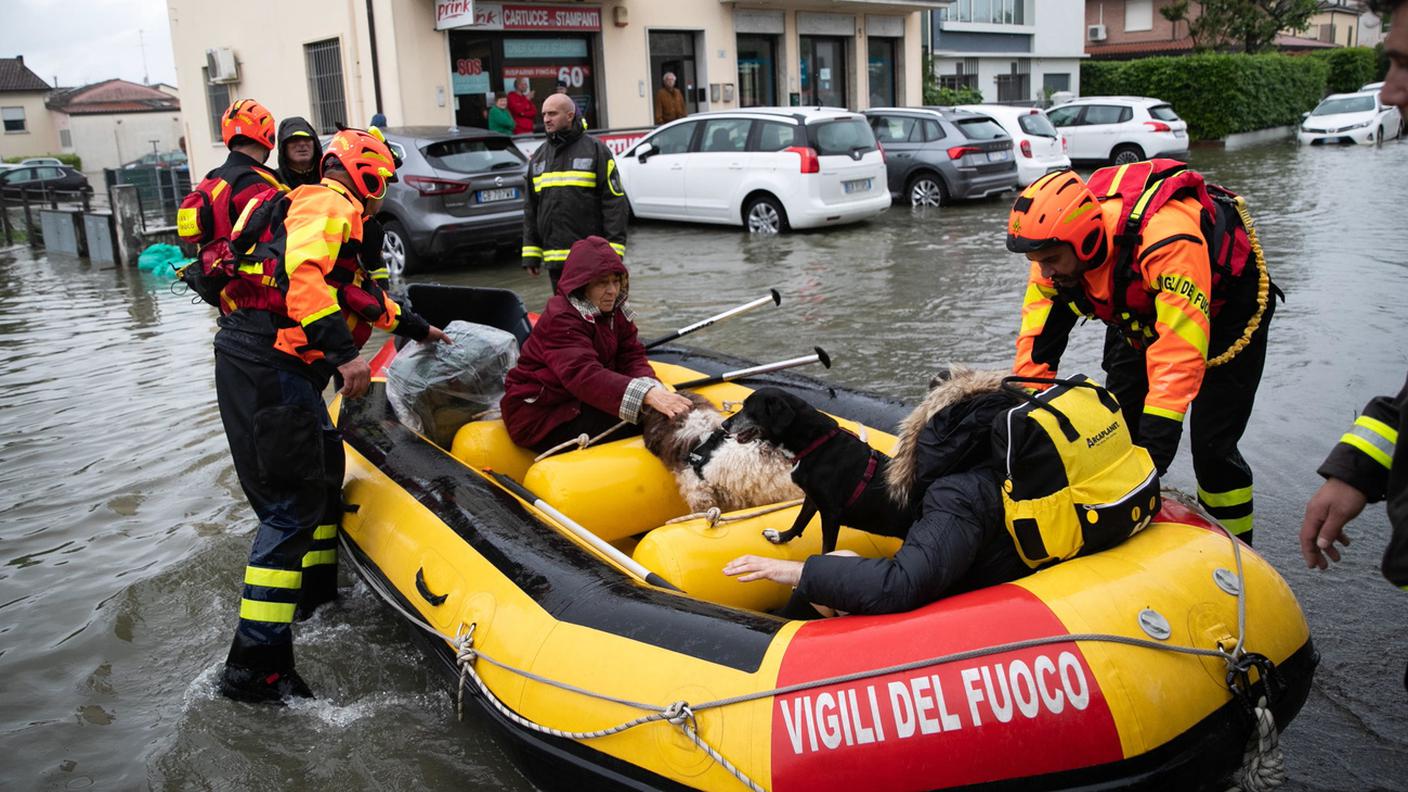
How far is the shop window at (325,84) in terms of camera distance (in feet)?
56.3

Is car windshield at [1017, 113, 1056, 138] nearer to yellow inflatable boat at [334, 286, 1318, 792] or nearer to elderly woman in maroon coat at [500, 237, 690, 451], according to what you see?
elderly woman in maroon coat at [500, 237, 690, 451]

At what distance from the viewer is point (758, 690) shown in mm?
2982

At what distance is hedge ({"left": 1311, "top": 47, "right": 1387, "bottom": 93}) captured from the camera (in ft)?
127

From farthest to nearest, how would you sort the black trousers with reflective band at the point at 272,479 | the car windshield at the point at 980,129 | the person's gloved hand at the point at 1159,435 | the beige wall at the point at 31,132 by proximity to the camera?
the beige wall at the point at 31,132
the car windshield at the point at 980,129
the black trousers with reflective band at the point at 272,479
the person's gloved hand at the point at 1159,435

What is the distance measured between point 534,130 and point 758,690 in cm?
1580

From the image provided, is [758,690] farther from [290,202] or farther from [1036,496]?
[290,202]

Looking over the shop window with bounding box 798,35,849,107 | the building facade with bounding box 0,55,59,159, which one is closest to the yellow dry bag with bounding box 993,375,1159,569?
the shop window with bounding box 798,35,849,107

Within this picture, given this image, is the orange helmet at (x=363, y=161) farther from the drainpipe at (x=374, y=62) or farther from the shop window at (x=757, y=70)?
the shop window at (x=757, y=70)

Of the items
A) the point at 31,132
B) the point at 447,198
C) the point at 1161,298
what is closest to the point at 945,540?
the point at 1161,298

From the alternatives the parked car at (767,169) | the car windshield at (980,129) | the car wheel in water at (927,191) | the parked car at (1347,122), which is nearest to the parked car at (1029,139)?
the car windshield at (980,129)

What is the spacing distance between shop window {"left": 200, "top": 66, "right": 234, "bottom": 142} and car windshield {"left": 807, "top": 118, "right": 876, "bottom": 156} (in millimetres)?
12349

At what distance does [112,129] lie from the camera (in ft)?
182

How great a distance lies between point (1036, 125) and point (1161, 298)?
15.2 metres

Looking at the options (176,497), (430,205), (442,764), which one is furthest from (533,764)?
(430,205)
